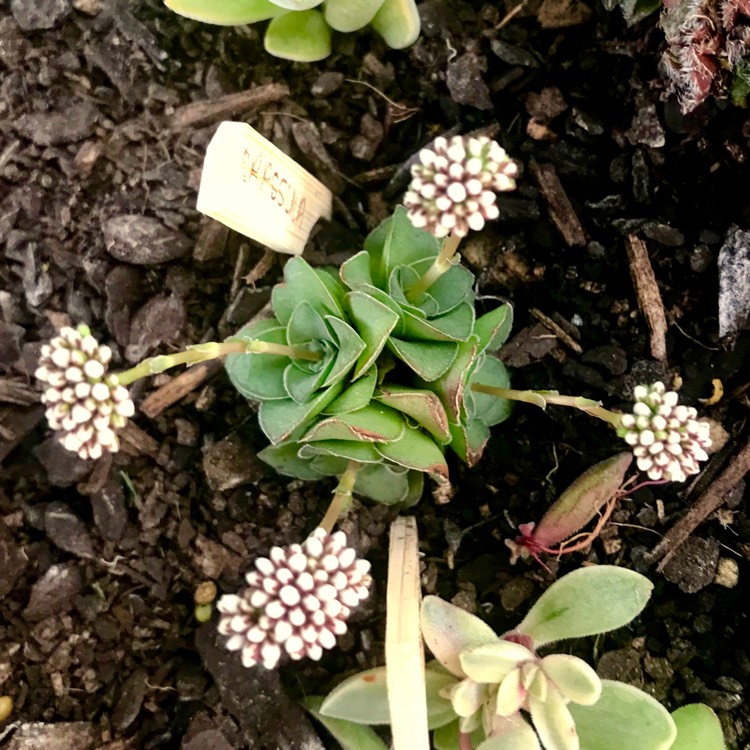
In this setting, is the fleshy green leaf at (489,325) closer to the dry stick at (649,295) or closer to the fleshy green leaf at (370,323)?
the fleshy green leaf at (370,323)

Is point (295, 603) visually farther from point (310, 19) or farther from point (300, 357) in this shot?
point (310, 19)

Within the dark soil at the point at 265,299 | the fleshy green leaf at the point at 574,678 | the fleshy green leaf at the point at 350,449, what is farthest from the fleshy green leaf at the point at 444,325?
the fleshy green leaf at the point at 574,678

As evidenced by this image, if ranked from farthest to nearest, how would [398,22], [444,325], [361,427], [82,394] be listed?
[398,22] → [444,325] → [361,427] → [82,394]

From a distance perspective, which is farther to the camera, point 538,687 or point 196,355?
point 538,687

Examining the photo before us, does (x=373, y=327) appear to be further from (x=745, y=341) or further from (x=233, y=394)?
(x=745, y=341)

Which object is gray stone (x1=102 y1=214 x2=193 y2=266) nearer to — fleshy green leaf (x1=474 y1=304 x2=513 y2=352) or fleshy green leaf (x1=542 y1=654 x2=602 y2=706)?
fleshy green leaf (x1=474 y1=304 x2=513 y2=352)

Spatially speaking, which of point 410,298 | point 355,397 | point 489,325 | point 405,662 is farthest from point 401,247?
point 405,662
